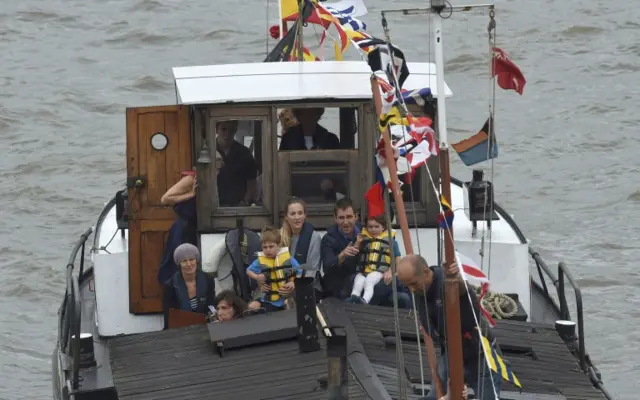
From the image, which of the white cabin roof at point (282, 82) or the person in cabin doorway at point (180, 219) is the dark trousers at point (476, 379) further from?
the person in cabin doorway at point (180, 219)

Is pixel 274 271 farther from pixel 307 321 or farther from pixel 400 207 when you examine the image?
pixel 400 207

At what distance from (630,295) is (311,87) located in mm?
6934

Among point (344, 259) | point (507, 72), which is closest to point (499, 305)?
point (344, 259)

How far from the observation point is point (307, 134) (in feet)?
39.0

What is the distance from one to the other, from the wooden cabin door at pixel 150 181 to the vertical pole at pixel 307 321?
2.35 m

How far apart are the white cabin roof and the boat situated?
0.05 feet

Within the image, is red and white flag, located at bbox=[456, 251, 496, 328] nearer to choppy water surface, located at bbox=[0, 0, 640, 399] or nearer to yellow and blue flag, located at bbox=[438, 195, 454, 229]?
yellow and blue flag, located at bbox=[438, 195, 454, 229]

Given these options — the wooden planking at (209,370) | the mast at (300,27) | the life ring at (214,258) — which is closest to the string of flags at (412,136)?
the wooden planking at (209,370)

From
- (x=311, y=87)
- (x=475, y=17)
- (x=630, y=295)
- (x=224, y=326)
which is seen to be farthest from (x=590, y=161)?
(x=224, y=326)

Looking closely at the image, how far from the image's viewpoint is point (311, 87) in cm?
1174

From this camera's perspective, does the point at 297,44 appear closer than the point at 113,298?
No

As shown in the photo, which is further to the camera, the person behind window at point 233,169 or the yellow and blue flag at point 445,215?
the person behind window at point 233,169

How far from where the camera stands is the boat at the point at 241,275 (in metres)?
9.78

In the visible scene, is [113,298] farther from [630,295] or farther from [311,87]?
[630,295]
